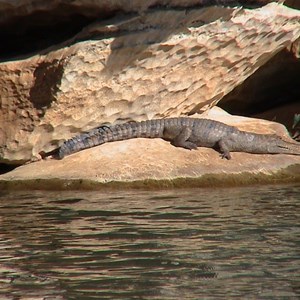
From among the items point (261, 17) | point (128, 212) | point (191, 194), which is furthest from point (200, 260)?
point (261, 17)

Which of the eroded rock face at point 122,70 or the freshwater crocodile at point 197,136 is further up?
the eroded rock face at point 122,70

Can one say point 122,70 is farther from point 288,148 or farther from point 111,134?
point 288,148

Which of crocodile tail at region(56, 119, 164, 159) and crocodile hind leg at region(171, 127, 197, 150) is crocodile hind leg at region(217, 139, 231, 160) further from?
crocodile tail at region(56, 119, 164, 159)

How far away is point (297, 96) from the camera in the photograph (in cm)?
1340

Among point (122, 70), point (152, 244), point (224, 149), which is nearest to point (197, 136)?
point (224, 149)

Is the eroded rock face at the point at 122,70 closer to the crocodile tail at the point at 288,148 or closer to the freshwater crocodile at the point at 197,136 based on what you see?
the freshwater crocodile at the point at 197,136

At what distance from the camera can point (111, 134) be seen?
9.97 meters

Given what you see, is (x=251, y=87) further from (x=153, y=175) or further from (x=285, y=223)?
(x=285, y=223)

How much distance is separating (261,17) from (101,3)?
2028 mm

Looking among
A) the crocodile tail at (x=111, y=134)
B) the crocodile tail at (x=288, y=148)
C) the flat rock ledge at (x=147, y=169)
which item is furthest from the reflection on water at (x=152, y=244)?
the crocodile tail at (x=288, y=148)

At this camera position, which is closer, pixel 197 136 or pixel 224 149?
pixel 224 149

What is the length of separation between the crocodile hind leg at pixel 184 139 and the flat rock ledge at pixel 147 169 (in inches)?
4.9

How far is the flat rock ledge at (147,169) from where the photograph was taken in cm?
920

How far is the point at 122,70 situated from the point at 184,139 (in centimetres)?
118
